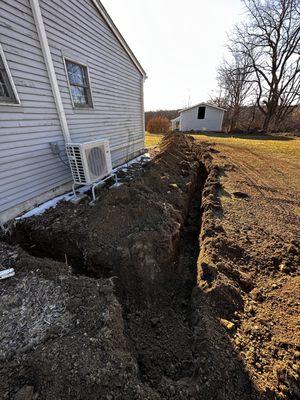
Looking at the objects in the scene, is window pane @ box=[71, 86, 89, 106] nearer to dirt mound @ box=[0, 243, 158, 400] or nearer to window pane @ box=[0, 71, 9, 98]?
window pane @ box=[0, 71, 9, 98]

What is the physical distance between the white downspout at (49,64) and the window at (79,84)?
617mm

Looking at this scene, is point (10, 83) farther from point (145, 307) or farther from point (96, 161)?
point (145, 307)

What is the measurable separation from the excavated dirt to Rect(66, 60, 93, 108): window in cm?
281

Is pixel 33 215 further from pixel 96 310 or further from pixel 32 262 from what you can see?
pixel 96 310

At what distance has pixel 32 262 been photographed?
2.23 metres

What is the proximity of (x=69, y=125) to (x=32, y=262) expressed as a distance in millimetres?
3230

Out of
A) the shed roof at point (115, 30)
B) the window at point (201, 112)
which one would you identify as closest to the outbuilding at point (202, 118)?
the window at point (201, 112)

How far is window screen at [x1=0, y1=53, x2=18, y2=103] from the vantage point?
2926 mm

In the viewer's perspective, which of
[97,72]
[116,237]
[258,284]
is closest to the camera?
[258,284]

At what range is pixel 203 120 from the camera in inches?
1002

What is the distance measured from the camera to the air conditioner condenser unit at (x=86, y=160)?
3.63 metres

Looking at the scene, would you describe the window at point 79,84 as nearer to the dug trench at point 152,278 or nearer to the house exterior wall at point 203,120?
the dug trench at point 152,278

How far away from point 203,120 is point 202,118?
31 centimetres

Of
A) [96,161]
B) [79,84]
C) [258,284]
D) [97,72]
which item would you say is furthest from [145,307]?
[97,72]
